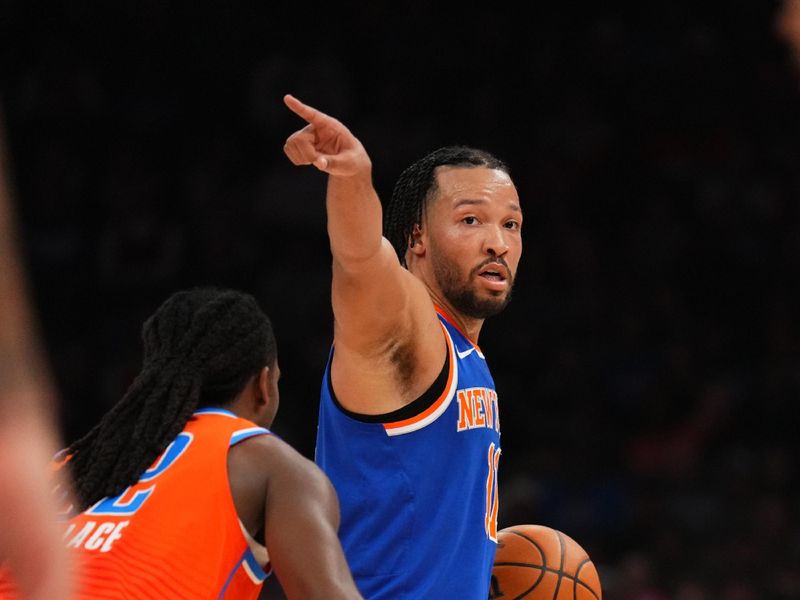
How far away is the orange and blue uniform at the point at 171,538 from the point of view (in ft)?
9.66

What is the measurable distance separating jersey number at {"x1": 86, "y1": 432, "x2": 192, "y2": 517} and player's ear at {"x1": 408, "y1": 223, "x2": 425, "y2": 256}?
125 cm

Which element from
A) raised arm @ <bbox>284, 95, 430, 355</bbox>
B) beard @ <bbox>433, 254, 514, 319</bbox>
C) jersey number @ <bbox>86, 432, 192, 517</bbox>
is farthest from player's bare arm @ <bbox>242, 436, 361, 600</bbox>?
beard @ <bbox>433, 254, 514, 319</bbox>

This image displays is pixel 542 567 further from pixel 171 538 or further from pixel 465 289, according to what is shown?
pixel 171 538

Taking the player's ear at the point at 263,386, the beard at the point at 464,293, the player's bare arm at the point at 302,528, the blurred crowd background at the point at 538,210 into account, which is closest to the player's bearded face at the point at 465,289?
the beard at the point at 464,293

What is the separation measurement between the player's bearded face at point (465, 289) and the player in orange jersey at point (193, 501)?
944 mm

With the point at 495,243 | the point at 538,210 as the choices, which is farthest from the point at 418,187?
the point at 538,210

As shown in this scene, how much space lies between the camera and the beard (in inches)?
157

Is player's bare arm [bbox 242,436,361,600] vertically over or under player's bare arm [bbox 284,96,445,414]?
under

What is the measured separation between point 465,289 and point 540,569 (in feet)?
2.93

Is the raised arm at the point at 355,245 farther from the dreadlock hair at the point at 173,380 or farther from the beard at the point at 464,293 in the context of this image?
the beard at the point at 464,293

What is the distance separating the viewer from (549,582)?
4020 mm

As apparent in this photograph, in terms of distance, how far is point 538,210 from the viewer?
31.6ft

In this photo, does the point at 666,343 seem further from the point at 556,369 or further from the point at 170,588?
the point at 170,588

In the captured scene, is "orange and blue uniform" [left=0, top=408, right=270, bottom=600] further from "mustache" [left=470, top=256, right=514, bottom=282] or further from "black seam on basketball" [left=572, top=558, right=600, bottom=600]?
"black seam on basketball" [left=572, top=558, right=600, bottom=600]
